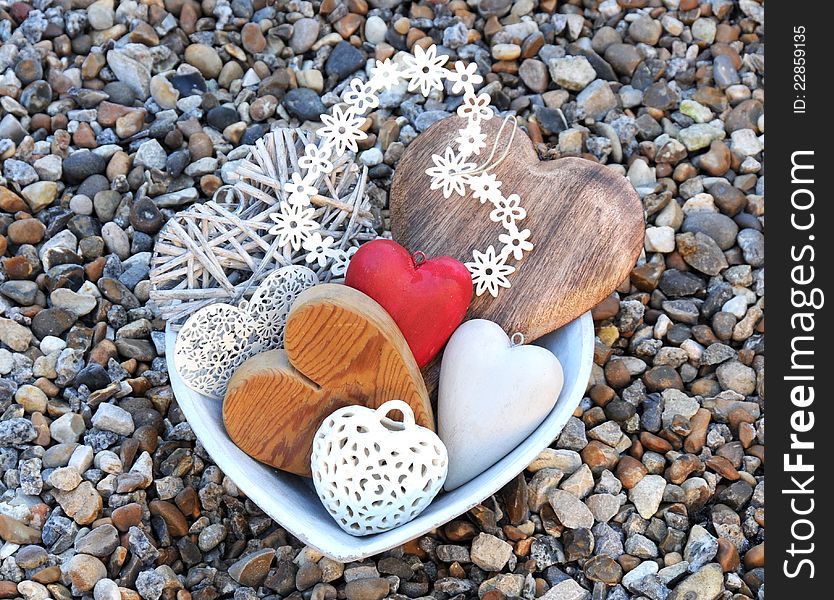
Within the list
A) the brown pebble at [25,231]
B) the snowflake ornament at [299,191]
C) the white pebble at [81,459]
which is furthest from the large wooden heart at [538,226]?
the brown pebble at [25,231]

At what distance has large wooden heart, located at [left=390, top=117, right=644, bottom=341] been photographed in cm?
195

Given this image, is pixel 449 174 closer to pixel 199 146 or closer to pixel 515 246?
pixel 515 246

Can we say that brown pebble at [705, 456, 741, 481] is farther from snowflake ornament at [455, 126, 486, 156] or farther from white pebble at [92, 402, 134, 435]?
white pebble at [92, 402, 134, 435]

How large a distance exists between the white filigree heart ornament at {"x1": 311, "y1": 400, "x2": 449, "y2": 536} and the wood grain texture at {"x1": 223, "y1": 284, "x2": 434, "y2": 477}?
6 centimetres

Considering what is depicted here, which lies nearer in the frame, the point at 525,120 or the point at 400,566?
the point at 400,566

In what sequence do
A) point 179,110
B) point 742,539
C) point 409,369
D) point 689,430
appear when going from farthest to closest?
point 179,110, point 689,430, point 742,539, point 409,369

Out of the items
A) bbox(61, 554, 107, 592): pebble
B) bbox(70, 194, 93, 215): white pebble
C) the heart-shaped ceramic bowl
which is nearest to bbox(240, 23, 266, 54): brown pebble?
bbox(70, 194, 93, 215): white pebble

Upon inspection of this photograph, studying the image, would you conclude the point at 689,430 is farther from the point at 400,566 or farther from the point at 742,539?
the point at 400,566

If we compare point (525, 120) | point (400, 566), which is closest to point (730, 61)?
point (525, 120)

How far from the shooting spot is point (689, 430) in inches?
81.2

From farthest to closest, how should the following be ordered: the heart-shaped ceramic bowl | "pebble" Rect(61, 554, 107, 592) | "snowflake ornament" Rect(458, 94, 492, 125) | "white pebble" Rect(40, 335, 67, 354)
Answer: "white pebble" Rect(40, 335, 67, 354)
"snowflake ornament" Rect(458, 94, 492, 125)
"pebble" Rect(61, 554, 107, 592)
the heart-shaped ceramic bowl

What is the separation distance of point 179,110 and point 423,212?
861 millimetres

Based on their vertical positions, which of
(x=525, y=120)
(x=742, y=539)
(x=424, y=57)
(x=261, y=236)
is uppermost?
(x=424, y=57)

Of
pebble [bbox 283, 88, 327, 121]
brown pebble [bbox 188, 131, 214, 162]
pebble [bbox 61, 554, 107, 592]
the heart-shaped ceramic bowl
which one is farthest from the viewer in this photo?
pebble [bbox 283, 88, 327, 121]
